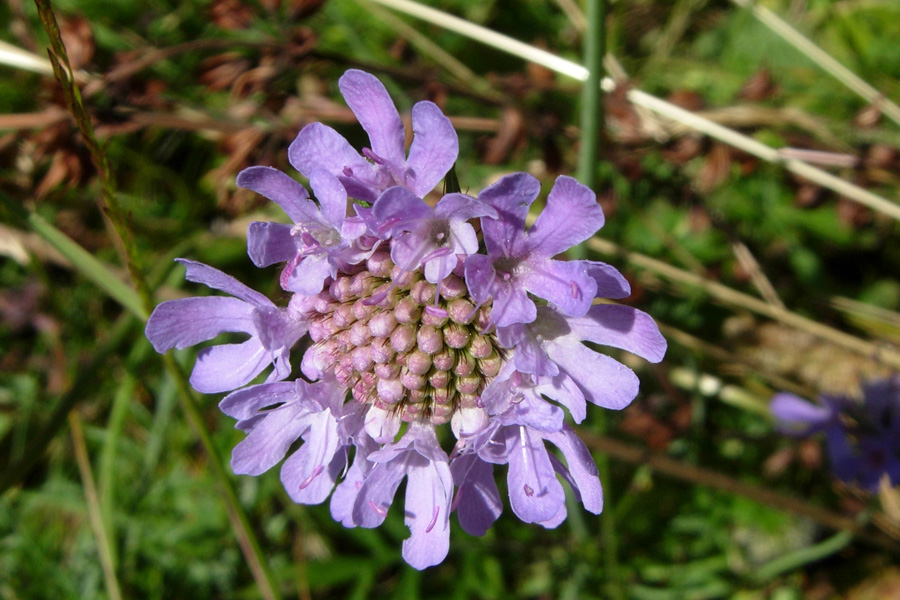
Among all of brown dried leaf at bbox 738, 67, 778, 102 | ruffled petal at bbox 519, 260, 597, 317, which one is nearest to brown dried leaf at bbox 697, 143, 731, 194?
brown dried leaf at bbox 738, 67, 778, 102

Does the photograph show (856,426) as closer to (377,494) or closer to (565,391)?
(565,391)

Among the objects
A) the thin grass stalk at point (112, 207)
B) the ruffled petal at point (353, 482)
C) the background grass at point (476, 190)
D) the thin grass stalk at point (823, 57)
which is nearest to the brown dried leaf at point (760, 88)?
the background grass at point (476, 190)

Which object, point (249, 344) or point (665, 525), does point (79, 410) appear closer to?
point (249, 344)

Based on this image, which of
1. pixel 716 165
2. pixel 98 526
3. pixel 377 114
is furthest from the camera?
pixel 716 165

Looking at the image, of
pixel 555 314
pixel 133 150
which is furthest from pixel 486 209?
pixel 133 150

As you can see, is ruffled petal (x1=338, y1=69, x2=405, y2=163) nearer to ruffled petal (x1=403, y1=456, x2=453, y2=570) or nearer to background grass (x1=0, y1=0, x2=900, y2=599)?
ruffled petal (x1=403, y1=456, x2=453, y2=570)

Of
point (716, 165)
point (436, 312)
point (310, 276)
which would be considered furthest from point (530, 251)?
point (716, 165)

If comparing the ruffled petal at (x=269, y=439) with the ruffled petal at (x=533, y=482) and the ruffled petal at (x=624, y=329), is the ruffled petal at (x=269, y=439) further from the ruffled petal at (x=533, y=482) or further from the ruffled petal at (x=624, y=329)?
the ruffled petal at (x=624, y=329)
